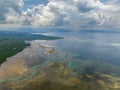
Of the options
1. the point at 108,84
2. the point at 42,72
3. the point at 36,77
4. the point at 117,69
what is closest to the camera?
the point at 108,84

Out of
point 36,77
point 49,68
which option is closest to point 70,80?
point 36,77

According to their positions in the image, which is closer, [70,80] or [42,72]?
[70,80]

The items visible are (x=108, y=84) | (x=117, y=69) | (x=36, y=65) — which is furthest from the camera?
(x=36, y=65)

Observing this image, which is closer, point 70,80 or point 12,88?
point 12,88

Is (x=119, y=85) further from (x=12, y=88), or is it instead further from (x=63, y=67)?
(x=12, y=88)

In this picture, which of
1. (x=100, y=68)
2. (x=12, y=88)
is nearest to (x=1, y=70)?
(x=12, y=88)

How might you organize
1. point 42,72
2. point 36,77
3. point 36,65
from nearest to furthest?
point 36,77
point 42,72
point 36,65

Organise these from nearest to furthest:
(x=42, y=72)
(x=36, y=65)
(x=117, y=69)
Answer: (x=42, y=72) < (x=117, y=69) < (x=36, y=65)

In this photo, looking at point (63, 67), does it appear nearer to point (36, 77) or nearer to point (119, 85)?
point (36, 77)
